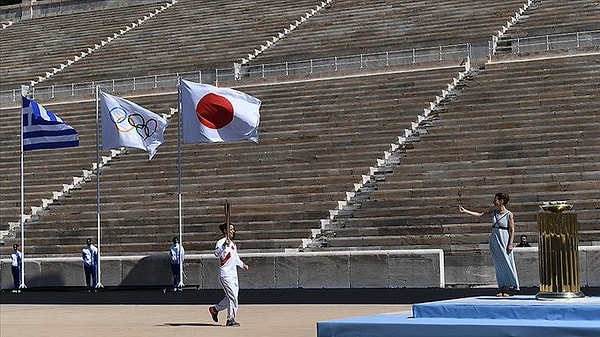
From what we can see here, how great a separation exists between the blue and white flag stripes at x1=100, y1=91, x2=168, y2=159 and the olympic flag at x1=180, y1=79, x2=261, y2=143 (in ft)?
5.18

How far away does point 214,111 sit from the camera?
23.1m

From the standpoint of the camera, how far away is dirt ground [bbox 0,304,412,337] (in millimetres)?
14758

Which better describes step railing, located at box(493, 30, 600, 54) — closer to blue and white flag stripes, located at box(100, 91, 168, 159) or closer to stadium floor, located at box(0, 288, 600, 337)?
blue and white flag stripes, located at box(100, 91, 168, 159)

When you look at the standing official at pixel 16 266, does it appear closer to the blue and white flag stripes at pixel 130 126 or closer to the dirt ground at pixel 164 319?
the blue and white flag stripes at pixel 130 126

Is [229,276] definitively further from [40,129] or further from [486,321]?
[40,129]

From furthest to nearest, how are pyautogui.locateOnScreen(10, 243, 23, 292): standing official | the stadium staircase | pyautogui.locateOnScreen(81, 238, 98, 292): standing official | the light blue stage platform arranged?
pyautogui.locateOnScreen(10, 243, 23, 292): standing official
the stadium staircase
pyautogui.locateOnScreen(81, 238, 98, 292): standing official
the light blue stage platform

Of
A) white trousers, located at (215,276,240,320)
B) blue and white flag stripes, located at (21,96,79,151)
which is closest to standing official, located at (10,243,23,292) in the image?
blue and white flag stripes, located at (21,96,79,151)

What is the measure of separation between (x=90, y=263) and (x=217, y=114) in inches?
177

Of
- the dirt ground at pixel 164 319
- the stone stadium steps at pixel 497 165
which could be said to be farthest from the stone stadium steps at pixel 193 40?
the dirt ground at pixel 164 319

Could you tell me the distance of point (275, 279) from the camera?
22953mm

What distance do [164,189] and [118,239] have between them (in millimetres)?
2464

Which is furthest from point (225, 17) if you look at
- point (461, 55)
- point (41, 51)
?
point (461, 55)

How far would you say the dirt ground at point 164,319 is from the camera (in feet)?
48.4

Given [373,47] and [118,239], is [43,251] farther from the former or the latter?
[373,47]
